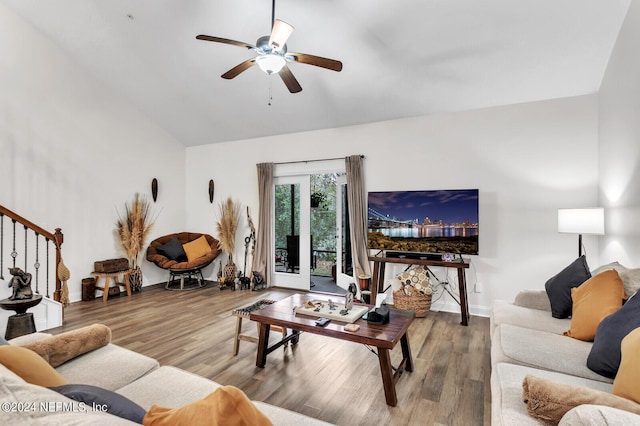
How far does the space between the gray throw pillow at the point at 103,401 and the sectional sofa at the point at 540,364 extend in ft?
4.44

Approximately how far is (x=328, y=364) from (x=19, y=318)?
3.05 m

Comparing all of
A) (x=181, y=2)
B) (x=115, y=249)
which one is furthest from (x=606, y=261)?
(x=115, y=249)

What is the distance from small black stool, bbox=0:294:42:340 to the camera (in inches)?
125

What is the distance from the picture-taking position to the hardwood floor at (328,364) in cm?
218

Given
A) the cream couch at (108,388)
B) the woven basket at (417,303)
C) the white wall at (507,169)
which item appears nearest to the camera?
the cream couch at (108,388)

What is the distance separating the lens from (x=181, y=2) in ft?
11.2

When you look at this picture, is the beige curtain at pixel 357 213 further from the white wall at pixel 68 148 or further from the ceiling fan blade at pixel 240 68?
the white wall at pixel 68 148

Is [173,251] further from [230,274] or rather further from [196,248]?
[230,274]

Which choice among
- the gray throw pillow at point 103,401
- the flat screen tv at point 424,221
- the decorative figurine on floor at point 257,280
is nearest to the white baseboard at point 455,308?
the flat screen tv at point 424,221

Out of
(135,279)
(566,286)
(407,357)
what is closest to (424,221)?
(566,286)

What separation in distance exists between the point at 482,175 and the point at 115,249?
5641mm

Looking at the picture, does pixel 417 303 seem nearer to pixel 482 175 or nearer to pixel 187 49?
pixel 482 175

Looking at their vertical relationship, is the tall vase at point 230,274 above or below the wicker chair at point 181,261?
below

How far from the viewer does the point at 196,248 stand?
5.92 m
